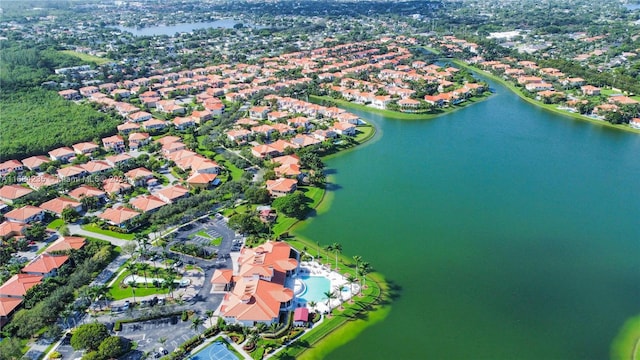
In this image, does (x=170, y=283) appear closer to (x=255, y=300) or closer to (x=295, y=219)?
(x=255, y=300)

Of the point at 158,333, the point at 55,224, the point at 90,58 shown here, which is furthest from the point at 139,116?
the point at 90,58

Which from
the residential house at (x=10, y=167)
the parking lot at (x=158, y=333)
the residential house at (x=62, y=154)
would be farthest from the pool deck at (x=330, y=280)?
the residential house at (x=10, y=167)

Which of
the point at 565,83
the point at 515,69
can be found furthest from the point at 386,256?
the point at 515,69

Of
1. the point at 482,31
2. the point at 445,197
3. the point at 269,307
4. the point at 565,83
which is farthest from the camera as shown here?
the point at 482,31

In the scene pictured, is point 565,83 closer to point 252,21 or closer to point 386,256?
point 386,256

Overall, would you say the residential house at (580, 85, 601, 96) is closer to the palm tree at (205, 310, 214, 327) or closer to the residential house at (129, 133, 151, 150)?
the residential house at (129, 133, 151, 150)
